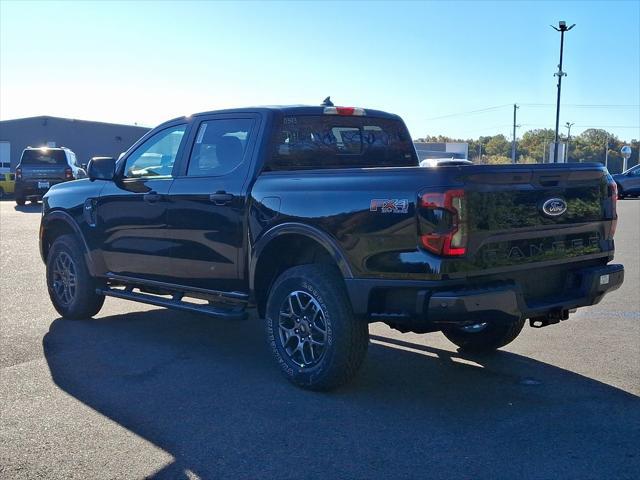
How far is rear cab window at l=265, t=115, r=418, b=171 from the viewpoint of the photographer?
19.6 ft

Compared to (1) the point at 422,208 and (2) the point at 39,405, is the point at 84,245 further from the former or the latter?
(1) the point at 422,208

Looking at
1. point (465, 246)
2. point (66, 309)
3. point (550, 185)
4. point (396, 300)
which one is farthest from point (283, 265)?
point (66, 309)

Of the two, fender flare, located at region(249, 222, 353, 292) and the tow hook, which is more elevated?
fender flare, located at region(249, 222, 353, 292)

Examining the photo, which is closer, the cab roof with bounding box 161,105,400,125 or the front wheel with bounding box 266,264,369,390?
the front wheel with bounding box 266,264,369,390

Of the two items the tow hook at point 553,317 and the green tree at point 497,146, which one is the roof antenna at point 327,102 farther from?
the green tree at point 497,146

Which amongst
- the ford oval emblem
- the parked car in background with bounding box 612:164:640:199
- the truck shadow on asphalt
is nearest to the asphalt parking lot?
the truck shadow on asphalt

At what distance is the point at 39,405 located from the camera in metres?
4.95

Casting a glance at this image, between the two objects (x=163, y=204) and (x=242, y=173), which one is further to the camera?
(x=163, y=204)

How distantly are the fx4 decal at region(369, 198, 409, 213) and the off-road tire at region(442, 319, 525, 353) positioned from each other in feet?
5.39

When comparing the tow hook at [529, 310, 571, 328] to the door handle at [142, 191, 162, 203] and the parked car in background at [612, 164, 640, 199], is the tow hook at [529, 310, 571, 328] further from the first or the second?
the parked car in background at [612, 164, 640, 199]

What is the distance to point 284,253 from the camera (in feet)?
18.4

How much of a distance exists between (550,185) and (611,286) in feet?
3.08

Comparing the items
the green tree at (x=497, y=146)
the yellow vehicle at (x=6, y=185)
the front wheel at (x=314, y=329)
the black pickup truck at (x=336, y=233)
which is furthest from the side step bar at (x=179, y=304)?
the green tree at (x=497, y=146)

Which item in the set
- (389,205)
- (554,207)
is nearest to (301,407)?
(389,205)
